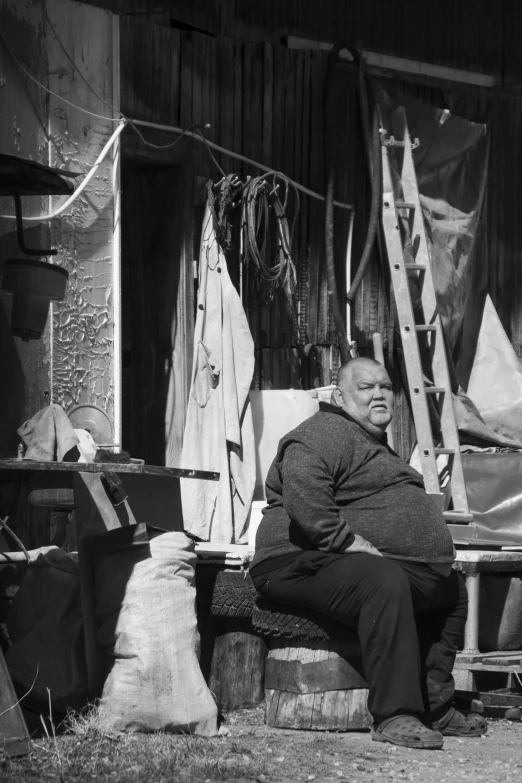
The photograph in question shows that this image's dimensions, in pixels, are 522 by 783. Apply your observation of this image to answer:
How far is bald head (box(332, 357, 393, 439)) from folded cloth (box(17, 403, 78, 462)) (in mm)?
1320

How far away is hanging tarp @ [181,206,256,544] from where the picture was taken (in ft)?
25.9

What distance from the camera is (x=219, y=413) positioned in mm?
7957

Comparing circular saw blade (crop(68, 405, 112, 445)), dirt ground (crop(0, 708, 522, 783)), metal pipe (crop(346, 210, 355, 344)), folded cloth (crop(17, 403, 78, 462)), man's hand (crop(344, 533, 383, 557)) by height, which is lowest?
dirt ground (crop(0, 708, 522, 783))

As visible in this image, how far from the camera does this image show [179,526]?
6.93m

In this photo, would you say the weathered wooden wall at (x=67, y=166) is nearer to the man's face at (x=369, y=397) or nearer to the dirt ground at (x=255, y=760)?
the man's face at (x=369, y=397)

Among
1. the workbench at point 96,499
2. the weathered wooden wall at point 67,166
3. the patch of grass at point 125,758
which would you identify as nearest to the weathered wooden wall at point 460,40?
the weathered wooden wall at point 67,166

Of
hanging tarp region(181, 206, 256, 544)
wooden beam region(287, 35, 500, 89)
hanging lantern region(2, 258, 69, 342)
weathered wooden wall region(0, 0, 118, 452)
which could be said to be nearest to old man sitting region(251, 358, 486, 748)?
hanging lantern region(2, 258, 69, 342)

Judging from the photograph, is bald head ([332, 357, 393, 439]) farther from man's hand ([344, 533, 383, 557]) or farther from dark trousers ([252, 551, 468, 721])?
dark trousers ([252, 551, 468, 721])

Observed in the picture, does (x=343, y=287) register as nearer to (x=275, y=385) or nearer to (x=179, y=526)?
(x=275, y=385)

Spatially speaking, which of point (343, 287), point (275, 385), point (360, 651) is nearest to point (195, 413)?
point (275, 385)

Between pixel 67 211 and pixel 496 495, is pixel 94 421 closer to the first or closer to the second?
pixel 67 211

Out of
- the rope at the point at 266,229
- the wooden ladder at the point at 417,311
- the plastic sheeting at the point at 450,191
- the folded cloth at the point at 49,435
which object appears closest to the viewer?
the folded cloth at the point at 49,435

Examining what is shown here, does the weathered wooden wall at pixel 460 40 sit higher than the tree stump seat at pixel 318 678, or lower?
higher

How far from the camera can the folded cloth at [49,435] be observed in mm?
6332
